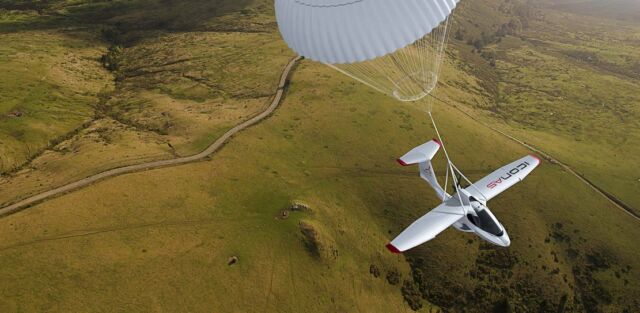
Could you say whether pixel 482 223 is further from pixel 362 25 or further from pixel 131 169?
pixel 131 169

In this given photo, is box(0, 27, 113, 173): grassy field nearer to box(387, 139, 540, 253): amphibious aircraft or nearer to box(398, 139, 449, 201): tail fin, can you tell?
box(398, 139, 449, 201): tail fin

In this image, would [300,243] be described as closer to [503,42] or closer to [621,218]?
[621,218]

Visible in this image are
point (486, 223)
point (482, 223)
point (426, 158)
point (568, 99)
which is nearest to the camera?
point (486, 223)

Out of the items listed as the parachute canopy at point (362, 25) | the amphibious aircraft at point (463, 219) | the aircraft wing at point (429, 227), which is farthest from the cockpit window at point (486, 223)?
the parachute canopy at point (362, 25)

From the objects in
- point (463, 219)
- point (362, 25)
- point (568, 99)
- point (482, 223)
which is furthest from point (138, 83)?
point (568, 99)

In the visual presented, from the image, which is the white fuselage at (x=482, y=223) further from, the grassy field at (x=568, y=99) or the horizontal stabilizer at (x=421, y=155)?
the grassy field at (x=568, y=99)

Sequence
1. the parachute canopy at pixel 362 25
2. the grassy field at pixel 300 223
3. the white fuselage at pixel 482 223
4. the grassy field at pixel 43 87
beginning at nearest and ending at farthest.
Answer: the parachute canopy at pixel 362 25
the white fuselage at pixel 482 223
the grassy field at pixel 300 223
the grassy field at pixel 43 87

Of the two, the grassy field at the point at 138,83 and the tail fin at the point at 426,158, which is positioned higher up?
the tail fin at the point at 426,158
